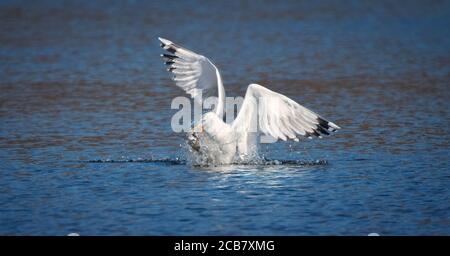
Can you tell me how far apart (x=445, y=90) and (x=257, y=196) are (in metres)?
8.91

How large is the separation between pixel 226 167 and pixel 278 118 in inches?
34.5

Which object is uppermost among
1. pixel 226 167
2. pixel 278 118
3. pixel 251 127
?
pixel 278 118

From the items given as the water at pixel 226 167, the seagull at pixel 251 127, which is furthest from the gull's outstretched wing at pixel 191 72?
the water at pixel 226 167

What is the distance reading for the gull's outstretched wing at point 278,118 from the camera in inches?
507

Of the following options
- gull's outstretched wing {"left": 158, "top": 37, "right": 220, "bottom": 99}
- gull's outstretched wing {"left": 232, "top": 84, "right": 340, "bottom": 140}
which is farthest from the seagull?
gull's outstretched wing {"left": 158, "top": 37, "right": 220, "bottom": 99}

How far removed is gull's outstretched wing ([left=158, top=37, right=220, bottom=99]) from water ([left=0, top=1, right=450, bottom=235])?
0.92 metres

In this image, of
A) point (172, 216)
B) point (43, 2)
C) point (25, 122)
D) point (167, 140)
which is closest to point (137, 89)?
point (25, 122)

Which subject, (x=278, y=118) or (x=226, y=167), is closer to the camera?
(x=278, y=118)

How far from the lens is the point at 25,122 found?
54.4ft

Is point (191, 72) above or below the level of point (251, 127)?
above

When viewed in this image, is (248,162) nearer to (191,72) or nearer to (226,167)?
(226,167)

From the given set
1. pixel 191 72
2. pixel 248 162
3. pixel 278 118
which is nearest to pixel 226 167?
pixel 248 162

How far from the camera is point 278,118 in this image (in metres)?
13.0
